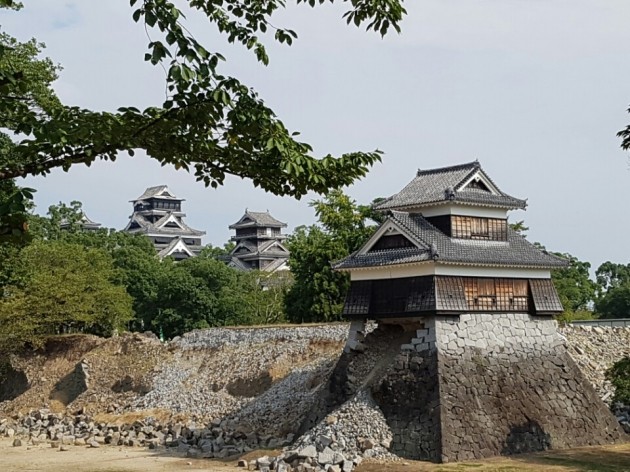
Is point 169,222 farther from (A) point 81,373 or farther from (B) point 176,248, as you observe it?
(A) point 81,373

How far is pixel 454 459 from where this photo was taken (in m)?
23.2

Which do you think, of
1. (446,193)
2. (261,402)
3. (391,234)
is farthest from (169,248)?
(446,193)

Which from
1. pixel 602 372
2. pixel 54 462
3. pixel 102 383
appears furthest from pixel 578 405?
pixel 102 383

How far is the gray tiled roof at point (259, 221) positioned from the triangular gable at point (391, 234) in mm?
50687

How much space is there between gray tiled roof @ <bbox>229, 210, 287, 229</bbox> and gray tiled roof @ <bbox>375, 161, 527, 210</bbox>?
49.7 meters

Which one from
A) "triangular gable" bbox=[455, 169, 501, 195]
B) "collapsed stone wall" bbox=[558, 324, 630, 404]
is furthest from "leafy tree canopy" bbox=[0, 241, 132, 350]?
"collapsed stone wall" bbox=[558, 324, 630, 404]

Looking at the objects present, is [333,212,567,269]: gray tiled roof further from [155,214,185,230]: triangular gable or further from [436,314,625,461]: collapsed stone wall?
[155,214,185,230]: triangular gable

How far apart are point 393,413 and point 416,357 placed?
1.74 meters

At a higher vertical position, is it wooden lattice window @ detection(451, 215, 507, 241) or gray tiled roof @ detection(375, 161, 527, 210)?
gray tiled roof @ detection(375, 161, 527, 210)

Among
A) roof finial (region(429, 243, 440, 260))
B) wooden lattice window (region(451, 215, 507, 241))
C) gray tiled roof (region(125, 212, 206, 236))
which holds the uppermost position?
gray tiled roof (region(125, 212, 206, 236))

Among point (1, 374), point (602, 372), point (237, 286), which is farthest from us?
point (237, 286)

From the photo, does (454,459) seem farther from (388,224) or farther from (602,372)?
(602,372)

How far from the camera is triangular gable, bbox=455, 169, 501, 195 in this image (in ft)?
87.2

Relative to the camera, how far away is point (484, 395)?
81.7ft
